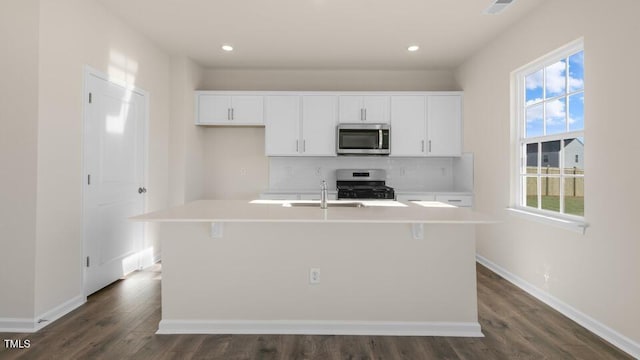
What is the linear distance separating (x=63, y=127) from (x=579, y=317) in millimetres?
4152

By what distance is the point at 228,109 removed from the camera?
4887 millimetres

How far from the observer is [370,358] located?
6.98 ft

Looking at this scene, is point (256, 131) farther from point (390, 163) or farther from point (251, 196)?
point (390, 163)

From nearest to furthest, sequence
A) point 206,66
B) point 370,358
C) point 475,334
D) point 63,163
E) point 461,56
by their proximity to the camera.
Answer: point 370,358 < point 475,334 < point 63,163 < point 461,56 < point 206,66

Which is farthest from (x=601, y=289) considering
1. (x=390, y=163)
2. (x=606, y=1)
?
(x=390, y=163)

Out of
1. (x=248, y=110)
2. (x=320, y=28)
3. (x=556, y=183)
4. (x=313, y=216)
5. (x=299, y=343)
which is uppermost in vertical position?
(x=320, y=28)

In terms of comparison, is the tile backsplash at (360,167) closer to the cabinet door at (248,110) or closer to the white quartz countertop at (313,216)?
the cabinet door at (248,110)

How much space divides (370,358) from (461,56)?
3.91 meters

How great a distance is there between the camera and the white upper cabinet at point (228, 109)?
489 centimetres

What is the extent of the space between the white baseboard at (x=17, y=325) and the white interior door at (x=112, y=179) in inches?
23.4

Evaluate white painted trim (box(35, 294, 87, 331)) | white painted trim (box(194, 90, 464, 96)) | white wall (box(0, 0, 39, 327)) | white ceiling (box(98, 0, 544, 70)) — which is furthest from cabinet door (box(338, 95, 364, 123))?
white painted trim (box(35, 294, 87, 331))

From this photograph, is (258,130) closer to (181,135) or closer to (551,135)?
(181,135)

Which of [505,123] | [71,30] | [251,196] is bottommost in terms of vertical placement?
[251,196]

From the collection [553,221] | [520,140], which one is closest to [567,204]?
[553,221]
